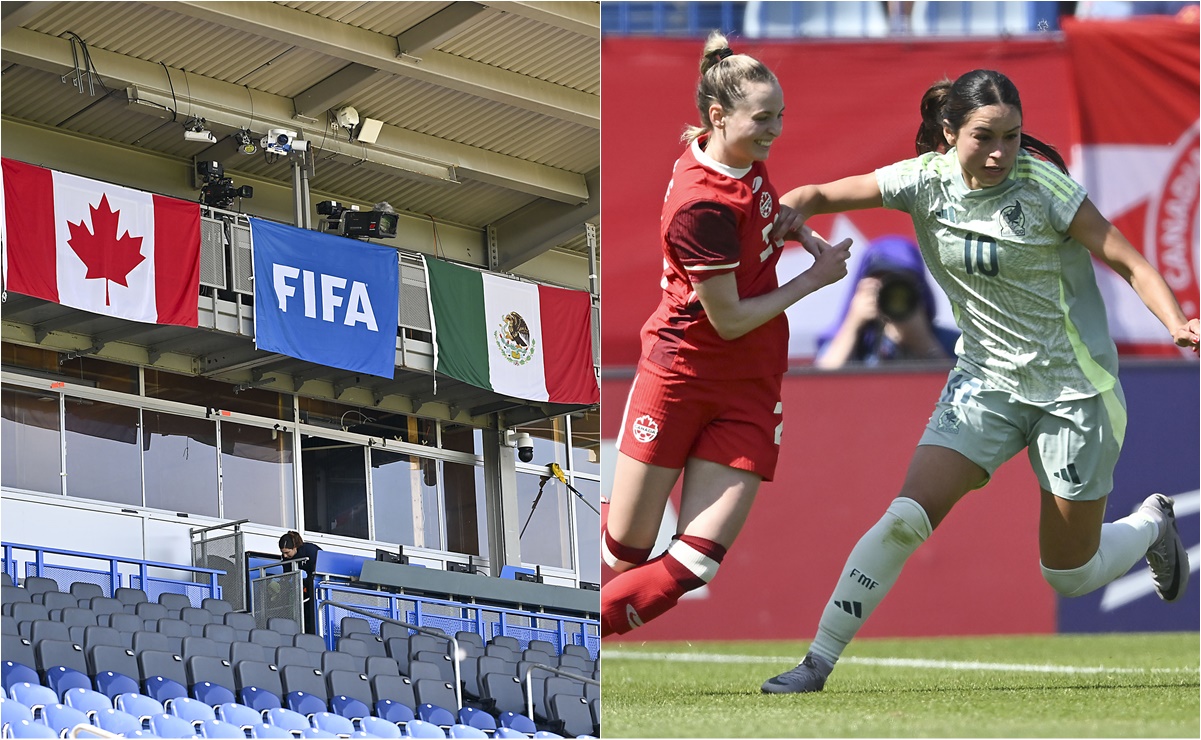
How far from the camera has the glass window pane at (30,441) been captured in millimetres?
11922

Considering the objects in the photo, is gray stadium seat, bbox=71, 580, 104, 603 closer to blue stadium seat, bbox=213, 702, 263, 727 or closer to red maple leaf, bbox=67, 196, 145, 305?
red maple leaf, bbox=67, 196, 145, 305

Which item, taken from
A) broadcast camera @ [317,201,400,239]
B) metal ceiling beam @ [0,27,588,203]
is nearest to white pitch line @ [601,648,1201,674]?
metal ceiling beam @ [0,27,588,203]

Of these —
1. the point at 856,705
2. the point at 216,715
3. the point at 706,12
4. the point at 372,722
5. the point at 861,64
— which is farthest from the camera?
the point at 372,722

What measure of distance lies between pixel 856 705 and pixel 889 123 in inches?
96.7

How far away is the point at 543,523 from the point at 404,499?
1.70 m

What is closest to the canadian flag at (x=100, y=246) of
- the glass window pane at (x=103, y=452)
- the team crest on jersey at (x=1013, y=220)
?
the glass window pane at (x=103, y=452)

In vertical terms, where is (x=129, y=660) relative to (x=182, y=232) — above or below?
below

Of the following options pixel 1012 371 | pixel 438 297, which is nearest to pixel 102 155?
pixel 438 297

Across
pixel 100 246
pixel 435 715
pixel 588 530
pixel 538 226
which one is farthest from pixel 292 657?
pixel 588 530

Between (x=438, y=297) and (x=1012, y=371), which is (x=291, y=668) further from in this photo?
(x=1012, y=371)

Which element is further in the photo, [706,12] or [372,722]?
[372,722]

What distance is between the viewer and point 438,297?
12.8m

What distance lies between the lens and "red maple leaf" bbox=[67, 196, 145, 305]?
1044 centimetres

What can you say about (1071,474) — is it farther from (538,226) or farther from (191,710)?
(538,226)
